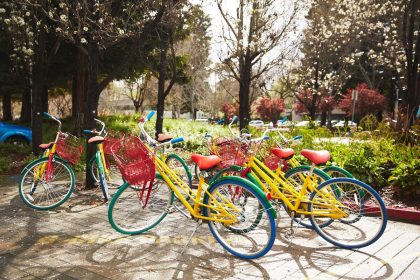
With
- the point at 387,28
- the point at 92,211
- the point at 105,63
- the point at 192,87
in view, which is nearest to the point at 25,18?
the point at 105,63

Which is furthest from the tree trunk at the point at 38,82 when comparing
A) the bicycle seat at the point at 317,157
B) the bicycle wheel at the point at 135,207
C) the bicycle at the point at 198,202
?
the bicycle seat at the point at 317,157

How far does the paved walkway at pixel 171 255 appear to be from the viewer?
3787mm

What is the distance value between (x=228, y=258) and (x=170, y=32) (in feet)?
36.6

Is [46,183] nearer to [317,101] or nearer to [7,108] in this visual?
[7,108]

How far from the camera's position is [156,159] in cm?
469

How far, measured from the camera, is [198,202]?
4.39 meters

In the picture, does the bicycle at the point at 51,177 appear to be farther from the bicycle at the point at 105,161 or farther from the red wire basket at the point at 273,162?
the red wire basket at the point at 273,162

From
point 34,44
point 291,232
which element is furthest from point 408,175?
point 34,44

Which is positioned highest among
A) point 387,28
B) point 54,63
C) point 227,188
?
point 387,28

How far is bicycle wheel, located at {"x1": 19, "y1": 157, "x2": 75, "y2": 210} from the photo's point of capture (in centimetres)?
611

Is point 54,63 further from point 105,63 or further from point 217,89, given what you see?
point 217,89

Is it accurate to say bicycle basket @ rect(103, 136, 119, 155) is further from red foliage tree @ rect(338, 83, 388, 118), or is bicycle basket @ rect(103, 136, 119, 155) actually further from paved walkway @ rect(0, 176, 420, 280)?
red foliage tree @ rect(338, 83, 388, 118)

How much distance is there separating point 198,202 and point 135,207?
1.39 metres

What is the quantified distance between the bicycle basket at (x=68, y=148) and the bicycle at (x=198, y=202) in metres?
1.54
